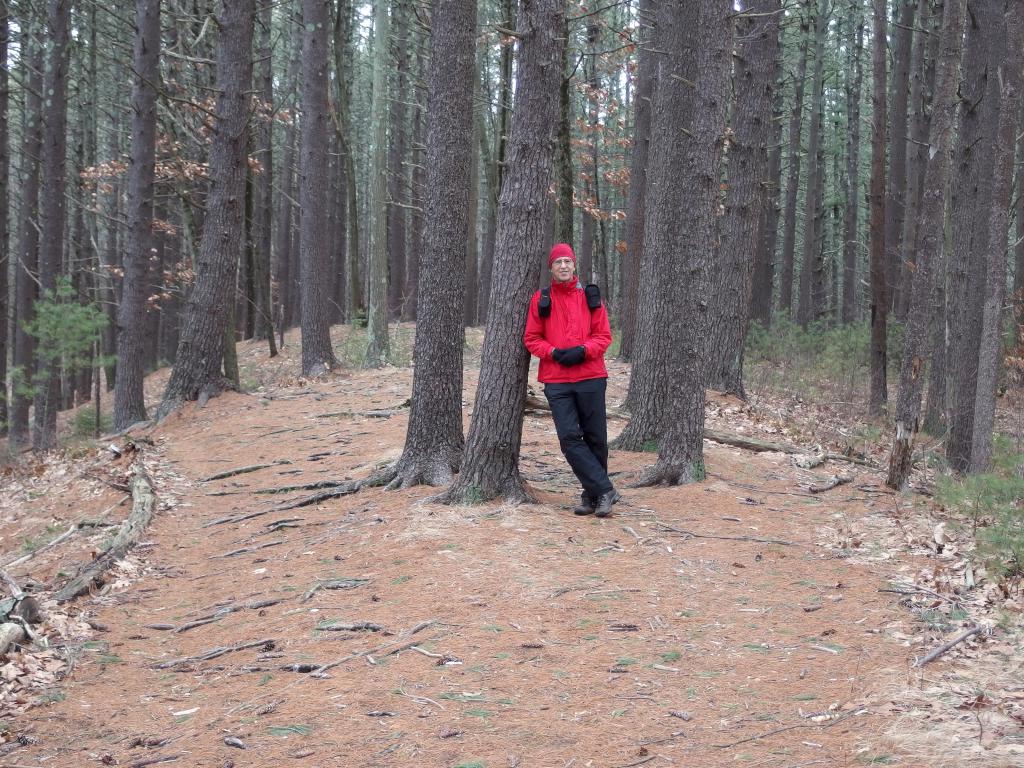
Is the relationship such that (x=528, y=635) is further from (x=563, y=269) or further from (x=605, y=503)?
(x=563, y=269)

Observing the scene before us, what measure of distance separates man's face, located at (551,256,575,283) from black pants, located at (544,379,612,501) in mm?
872

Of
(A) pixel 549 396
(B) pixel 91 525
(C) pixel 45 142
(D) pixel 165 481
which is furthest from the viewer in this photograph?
(C) pixel 45 142

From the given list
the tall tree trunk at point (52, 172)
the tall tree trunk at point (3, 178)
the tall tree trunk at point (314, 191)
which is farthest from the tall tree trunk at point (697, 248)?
the tall tree trunk at point (3, 178)

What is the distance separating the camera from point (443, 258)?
837 centimetres

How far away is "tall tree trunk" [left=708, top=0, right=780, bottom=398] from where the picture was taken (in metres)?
13.3

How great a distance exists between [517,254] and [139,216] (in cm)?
971

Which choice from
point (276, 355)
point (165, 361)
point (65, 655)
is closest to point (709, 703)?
point (65, 655)

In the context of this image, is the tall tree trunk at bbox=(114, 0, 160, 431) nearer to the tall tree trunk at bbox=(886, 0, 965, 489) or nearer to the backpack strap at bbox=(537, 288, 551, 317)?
the backpack strap at bbox=(537, 288, 551, 317)

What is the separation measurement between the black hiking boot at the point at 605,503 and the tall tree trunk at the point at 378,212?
10731 mm

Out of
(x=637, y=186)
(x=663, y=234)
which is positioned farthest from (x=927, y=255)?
(x=637, y=186)

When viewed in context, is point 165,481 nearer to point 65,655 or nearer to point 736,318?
point 65,655

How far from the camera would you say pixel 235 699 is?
4930 mm

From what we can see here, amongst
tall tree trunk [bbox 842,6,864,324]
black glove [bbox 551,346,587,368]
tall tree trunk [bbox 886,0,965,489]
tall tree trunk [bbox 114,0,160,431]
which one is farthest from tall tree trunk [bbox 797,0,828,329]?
black glove [bbox 551,346,587,368]

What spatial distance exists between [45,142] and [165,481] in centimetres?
968
